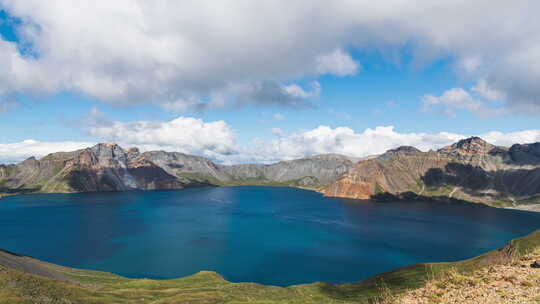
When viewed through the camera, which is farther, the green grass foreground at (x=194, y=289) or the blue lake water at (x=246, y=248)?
the blue lake water at (x=246, y=248)

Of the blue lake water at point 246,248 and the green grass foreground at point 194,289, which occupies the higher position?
the green grass foreground at point 194,289

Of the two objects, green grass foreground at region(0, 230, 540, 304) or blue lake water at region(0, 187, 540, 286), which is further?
blue lake water at region(0, 187, 540, 286)

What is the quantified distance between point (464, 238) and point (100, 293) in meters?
194

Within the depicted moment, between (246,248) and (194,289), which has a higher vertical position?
(194,289)

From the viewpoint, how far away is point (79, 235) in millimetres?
170250

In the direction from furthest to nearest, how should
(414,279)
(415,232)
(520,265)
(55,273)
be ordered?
(415,232), (55,273), (414,279), (520,265)

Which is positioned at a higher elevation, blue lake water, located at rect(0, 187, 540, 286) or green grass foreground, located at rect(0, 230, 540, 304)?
green grass foreground, located at rect(0, 230, 540, 304)

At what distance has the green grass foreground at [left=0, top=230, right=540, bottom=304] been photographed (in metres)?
54.0

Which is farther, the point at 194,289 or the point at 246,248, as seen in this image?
the point at 246,248

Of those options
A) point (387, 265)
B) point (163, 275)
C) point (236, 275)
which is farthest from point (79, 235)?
point (387, 265)

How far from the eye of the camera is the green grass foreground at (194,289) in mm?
53969

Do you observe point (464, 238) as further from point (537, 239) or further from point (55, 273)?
point (55, 273)

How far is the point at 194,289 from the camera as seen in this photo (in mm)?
74188

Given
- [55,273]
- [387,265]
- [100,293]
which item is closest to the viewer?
[100,293]
